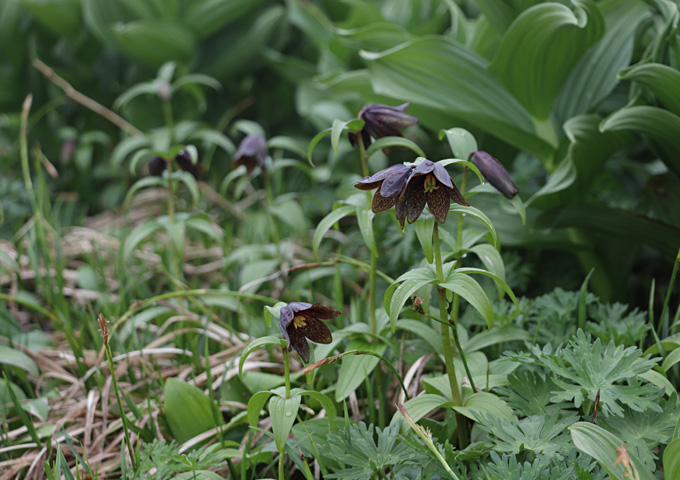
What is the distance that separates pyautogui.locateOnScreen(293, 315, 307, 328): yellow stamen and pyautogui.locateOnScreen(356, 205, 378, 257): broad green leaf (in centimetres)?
23

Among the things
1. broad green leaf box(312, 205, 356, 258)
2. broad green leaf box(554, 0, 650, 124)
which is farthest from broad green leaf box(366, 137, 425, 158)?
broad green leaf box(554, 0, 650, 124)

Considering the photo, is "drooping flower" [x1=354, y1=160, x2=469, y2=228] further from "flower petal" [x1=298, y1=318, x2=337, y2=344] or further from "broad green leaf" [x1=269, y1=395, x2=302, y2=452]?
"broad green leaf" [x1=269, y1=395, x2=302, y2=452]

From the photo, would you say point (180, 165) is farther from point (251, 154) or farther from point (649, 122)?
point (649, 122)

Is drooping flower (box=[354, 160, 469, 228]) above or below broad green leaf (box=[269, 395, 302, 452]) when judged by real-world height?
above

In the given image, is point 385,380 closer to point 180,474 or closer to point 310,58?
point 180,474

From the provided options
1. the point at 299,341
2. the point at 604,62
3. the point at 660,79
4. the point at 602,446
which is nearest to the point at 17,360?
the point at 299,341

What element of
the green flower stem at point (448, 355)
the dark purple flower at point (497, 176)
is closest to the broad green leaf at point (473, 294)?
the green flower stem at point (448, 355)

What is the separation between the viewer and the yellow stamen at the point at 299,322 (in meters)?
0.98

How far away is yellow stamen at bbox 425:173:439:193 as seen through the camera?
91cm

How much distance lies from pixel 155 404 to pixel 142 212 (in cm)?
155

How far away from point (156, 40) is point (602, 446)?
2450 millimetres

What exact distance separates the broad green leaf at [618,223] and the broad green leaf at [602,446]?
0.81 m

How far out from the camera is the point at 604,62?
1.69 m

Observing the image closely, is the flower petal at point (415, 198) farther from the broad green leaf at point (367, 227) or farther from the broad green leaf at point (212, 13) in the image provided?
the broad green leaf at point (212, 13)
